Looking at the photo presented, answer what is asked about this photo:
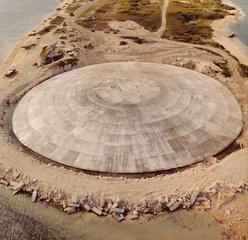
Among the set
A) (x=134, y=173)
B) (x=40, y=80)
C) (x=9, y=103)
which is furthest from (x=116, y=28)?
(x=134, y=173)

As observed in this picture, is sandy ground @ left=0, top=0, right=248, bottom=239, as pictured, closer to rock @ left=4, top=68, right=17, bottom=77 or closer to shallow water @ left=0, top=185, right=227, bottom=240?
rock @ left=4, top=68, right=17, bottom=77

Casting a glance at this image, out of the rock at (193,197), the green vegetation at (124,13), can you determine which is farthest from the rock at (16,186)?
the green vegetation at (124,13)

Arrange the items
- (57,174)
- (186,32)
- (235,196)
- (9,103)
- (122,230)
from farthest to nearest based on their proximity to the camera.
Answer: (186,32)
(9,103)
(57,174)
(235,196)
(122,230)

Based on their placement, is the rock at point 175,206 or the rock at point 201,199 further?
the rock at point 201,199

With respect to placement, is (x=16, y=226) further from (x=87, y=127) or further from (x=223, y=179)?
(x=223, y=179)

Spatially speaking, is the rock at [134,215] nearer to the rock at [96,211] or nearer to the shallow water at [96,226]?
the shallow water at [96,226]

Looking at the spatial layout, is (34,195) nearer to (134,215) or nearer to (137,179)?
(134,215)

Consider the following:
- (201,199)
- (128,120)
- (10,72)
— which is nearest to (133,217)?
(201,199)
